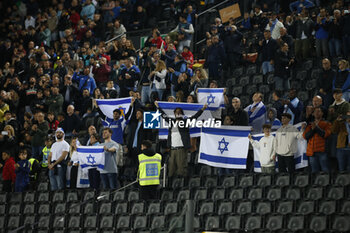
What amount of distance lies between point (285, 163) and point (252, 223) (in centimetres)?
169

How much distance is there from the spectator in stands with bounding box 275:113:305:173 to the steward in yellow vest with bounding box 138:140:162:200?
8.31 ft

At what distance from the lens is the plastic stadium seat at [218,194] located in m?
15.2

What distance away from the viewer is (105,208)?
54.4 feet

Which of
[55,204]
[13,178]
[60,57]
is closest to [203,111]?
[55,204]

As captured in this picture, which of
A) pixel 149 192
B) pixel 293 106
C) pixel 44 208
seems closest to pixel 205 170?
pixel 149 192

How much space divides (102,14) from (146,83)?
789cm

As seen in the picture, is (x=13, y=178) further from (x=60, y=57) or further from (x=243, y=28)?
(x=243, y=28)

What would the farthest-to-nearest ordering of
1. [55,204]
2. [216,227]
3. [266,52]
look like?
[266,52] < [55,204] < [216,227]

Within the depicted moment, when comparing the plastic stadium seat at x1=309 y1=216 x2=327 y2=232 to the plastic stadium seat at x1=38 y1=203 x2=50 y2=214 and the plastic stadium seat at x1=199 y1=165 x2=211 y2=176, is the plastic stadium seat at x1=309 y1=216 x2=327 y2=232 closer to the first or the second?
the plastic stadium seat at x1=199 y1=165 x2=211 y2=176

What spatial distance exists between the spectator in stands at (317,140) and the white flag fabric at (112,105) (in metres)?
5.11

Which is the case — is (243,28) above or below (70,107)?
above

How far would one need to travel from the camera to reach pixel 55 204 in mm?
17547

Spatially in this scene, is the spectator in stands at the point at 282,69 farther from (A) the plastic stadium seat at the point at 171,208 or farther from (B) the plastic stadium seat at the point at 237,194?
(A) the plastic stadium seat at the point at 171,208

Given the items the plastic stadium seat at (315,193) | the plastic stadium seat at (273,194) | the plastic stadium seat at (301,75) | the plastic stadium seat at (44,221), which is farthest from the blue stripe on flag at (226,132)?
the plastic stadium seat at (44,221)
